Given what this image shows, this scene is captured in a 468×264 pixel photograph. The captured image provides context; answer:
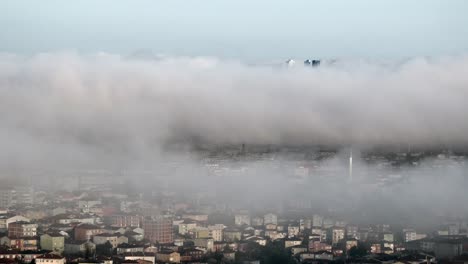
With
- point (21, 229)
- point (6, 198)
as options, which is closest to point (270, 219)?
point (21, 229)

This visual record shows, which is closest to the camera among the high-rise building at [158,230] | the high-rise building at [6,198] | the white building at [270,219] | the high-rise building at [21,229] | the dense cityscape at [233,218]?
the dense cityscape at [233,218]

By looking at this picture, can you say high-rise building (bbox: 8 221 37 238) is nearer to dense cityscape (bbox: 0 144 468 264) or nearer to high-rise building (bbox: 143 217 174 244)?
dense cityscape (bbox: 0 144 468 264)

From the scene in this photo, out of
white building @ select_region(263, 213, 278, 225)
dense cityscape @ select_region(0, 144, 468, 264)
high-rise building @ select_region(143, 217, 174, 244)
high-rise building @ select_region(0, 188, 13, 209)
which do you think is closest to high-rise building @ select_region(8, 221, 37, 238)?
dense cityscape @ select_region(0, 144, 468, 264)

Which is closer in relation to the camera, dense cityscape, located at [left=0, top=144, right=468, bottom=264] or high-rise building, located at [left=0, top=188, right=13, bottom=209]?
dense cityscape, located at [left=0, top=144, right=468, bottom=264]

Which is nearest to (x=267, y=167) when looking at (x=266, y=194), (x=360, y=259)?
(x=266, y=194)

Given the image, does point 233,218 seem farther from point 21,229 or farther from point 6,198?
point 6,198

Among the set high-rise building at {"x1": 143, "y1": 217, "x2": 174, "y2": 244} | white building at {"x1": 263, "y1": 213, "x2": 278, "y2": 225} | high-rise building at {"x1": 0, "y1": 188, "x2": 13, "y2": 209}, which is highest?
high-rise building at {"x1": 0, "y1": 188, "x2": 13, "y2": 209}

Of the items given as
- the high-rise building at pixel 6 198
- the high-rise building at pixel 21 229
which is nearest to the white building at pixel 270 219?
the high-rise building at pixel 21 229

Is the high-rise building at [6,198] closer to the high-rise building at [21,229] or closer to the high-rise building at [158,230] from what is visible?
the high-rise building at [21,229]

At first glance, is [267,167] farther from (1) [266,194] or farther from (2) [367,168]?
(2) [367,168]
